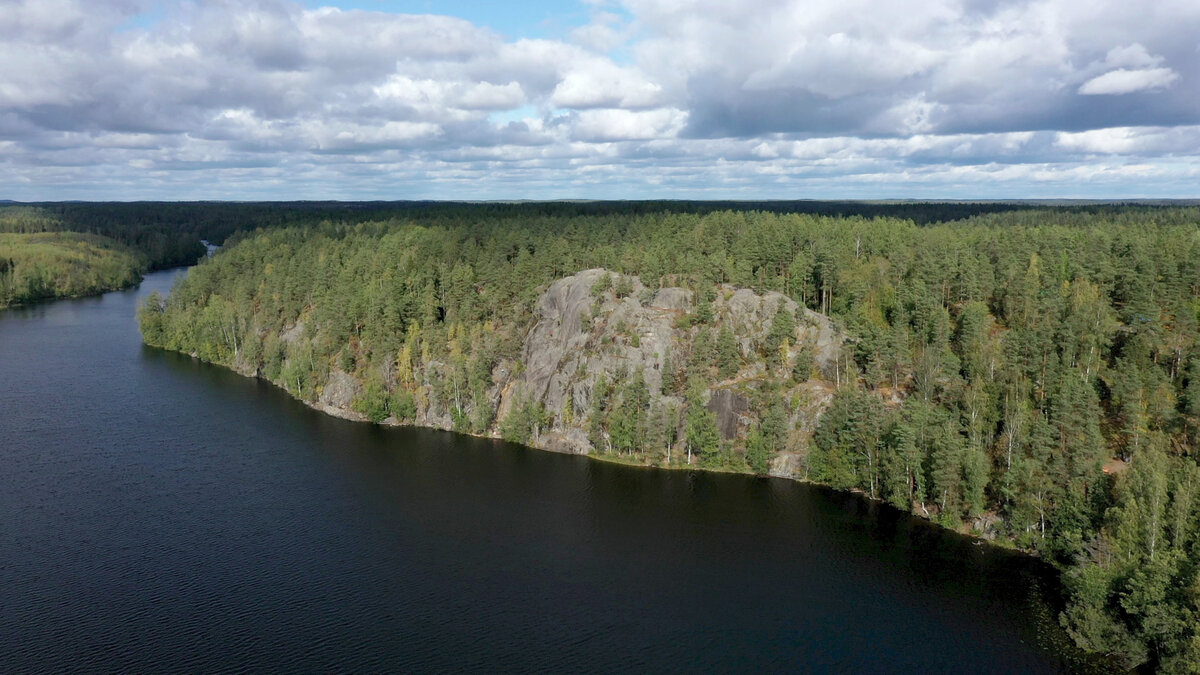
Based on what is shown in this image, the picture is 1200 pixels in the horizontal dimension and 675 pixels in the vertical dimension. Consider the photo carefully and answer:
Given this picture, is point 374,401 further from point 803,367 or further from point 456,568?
point 803,367

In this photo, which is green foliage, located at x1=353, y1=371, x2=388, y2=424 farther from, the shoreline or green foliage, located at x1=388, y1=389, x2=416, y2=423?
green foliage, located at x1=388, y1=389, x2=416, y2=423

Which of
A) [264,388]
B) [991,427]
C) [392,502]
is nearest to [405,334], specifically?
[264,388]

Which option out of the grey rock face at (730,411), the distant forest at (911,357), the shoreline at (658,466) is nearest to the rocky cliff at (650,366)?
the grey rock face at (730,411)

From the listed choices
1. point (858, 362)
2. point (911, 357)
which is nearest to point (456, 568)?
point (858, 362)

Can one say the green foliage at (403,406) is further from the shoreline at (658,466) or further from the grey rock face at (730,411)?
the grey rock face at (730,411)

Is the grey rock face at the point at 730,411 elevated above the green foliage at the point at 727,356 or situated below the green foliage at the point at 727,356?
below

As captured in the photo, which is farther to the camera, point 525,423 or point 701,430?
point 525,423
